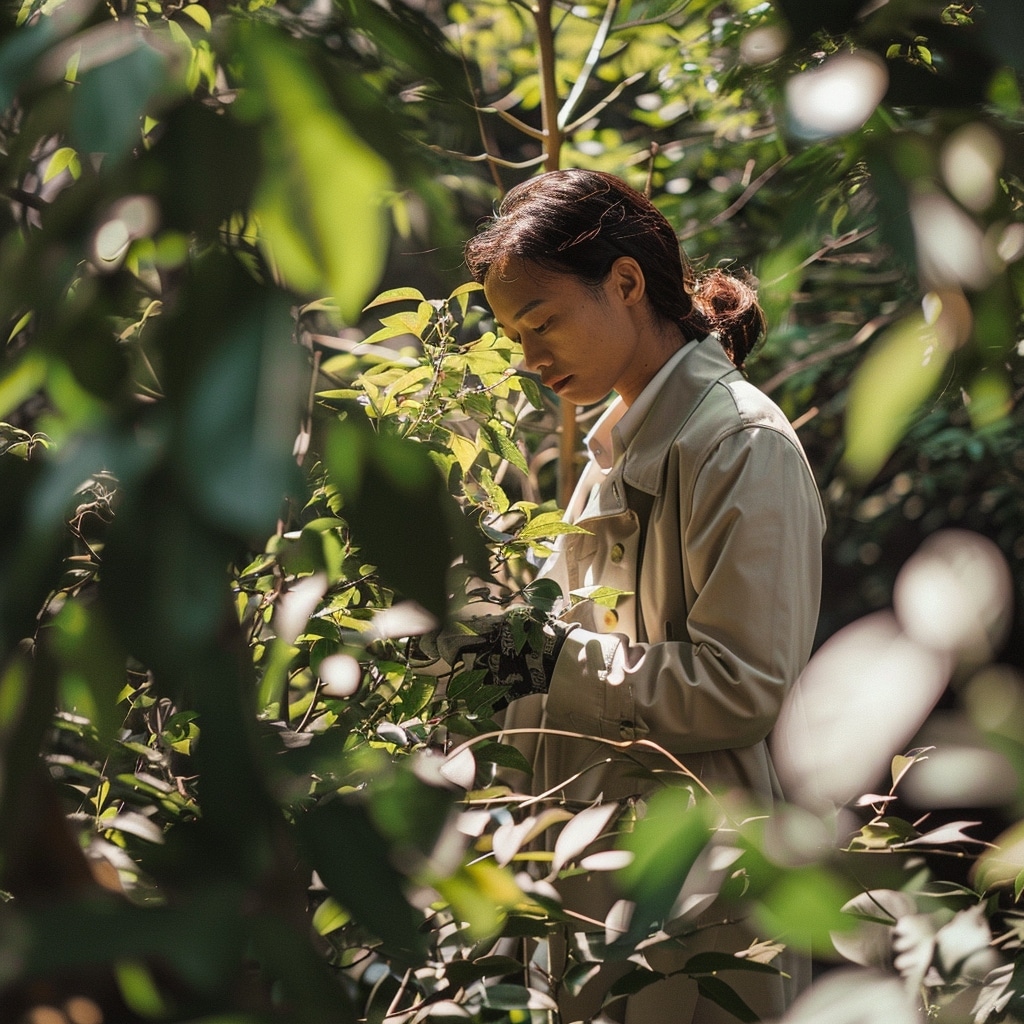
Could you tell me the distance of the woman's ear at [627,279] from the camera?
145 centimetres

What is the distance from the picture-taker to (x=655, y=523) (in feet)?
4.68

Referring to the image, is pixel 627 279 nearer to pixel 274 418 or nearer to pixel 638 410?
pixel 638 410

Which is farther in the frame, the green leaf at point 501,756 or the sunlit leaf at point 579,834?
the green leaf at point 501,756

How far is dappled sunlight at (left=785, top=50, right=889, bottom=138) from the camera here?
1.18 feet

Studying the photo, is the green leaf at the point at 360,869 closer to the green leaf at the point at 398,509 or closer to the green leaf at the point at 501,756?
the green leaf at the point at 398,509

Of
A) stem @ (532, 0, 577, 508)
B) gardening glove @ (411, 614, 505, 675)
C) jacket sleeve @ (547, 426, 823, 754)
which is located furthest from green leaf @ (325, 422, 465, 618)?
stem @ (532, 0, 577, 508)

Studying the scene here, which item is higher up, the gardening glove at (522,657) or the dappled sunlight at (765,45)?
the dappled sunlight at (765,45)

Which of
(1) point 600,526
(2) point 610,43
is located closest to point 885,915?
(1) point 600,526

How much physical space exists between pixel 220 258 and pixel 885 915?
64 cm

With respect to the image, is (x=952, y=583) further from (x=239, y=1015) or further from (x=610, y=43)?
(x=610, y=43)

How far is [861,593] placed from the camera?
351cm

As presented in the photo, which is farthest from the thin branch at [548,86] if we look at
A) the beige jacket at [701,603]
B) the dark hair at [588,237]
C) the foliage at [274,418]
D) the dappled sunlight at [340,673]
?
the foliage at [274,418]

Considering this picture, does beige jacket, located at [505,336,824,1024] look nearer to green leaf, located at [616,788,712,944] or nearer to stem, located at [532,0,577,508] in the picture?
stem, located at [532,0,577,508]

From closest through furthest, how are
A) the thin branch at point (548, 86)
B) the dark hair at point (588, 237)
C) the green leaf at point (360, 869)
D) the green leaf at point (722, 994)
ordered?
the green leaf at point (360, 869)
the green leaf at point (722, 994)
the dark hair at point (588, 237)
the thin branch at point (548, 86)
